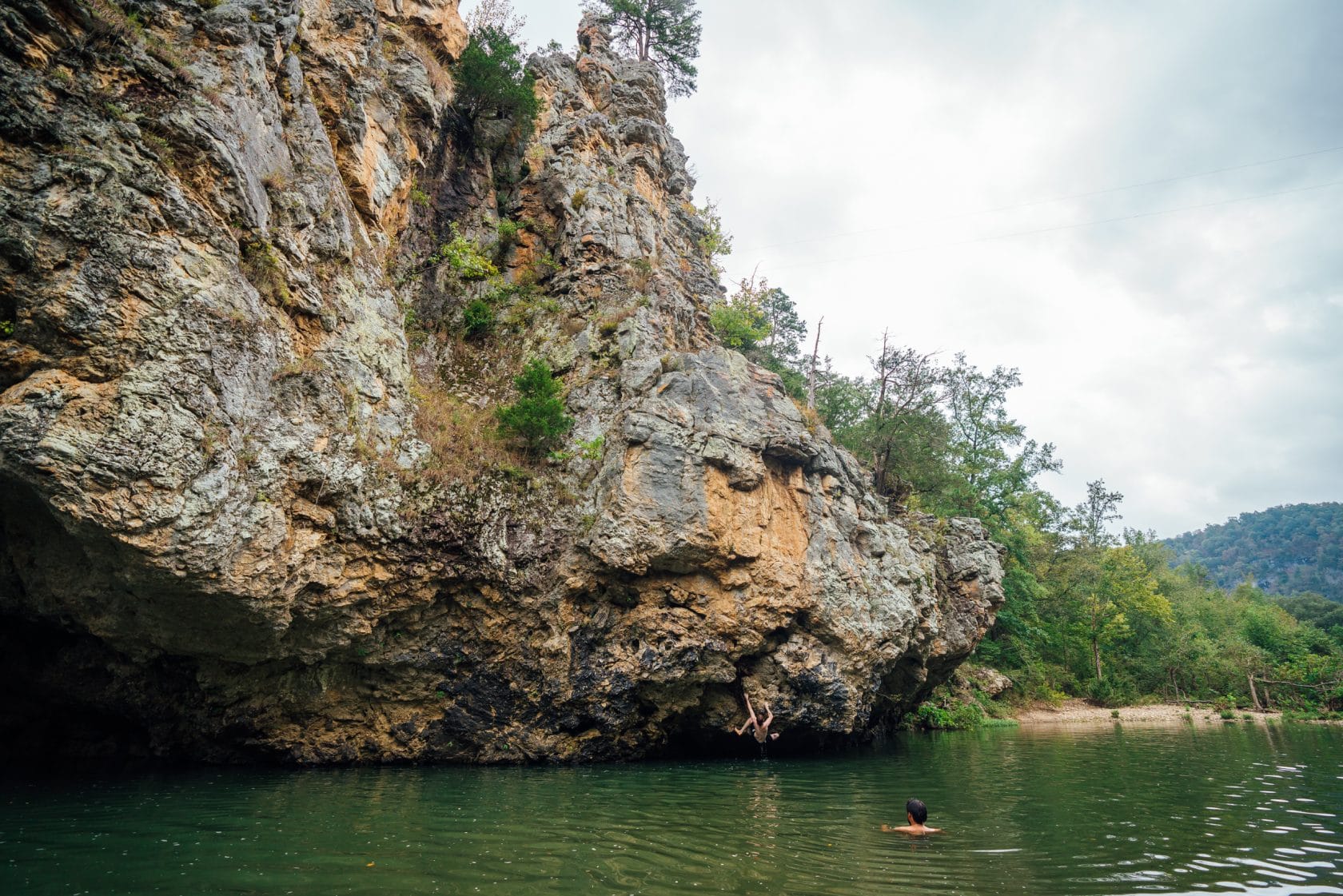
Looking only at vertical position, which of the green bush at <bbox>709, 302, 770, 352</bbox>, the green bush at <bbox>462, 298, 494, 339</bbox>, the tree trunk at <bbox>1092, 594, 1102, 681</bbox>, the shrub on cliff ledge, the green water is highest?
the green bush at <bbox>709, 302, 770, 352</bbox>

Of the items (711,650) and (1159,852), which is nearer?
(1159,852)

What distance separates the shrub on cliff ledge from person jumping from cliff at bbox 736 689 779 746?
7927mm

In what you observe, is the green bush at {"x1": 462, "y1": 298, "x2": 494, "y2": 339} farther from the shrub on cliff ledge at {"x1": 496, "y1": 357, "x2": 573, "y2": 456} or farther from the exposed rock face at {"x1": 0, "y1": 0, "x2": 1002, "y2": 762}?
the shrub on cliff ledge at {"x1": 496, "y1": 357, "x2": 573, "y2": 456}

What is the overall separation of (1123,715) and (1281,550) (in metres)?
153

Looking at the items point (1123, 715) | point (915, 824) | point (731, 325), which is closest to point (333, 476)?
point (915, 824)

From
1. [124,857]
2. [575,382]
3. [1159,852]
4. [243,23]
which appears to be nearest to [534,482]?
[575,382]

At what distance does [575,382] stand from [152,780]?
1183cm

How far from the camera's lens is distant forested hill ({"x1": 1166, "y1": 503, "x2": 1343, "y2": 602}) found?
123625mm

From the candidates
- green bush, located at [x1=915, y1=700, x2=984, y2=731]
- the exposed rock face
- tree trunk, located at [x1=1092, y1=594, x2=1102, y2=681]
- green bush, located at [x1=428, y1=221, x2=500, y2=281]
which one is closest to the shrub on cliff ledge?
the exposed rock face

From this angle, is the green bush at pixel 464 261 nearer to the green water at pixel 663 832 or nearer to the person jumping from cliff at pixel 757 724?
the green water at pixel 663 832

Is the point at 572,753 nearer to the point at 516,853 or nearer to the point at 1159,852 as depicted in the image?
the point at 516,853

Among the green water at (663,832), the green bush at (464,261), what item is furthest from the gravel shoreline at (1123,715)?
the green bush at (464,261)

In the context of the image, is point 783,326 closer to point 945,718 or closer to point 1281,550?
point 945,718

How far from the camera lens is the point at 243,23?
519 inches
